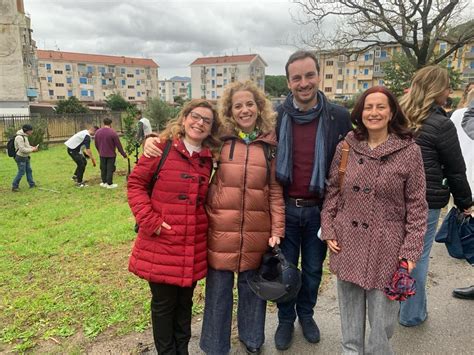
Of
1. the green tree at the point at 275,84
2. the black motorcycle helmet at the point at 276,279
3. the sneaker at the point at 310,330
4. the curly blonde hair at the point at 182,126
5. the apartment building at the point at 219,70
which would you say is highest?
the apartment building at the point at 219,70

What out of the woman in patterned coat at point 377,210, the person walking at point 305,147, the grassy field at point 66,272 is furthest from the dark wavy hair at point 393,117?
the grassy field at point 66,272

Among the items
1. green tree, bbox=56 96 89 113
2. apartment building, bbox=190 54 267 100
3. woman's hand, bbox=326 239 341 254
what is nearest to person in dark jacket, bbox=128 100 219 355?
woman's hand, bbox=326 239 341 254

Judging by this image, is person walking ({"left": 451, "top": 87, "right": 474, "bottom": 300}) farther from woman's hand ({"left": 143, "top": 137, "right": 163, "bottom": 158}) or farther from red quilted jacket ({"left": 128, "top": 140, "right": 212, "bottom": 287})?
woman's hand ({"left": 143, "top": 137, "right": 163, "bottom": 158})

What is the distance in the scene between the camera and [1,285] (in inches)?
160

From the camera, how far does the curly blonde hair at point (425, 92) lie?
2516 mm

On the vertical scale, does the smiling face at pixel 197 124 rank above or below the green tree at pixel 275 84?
below

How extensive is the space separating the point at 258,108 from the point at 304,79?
14.8 inches

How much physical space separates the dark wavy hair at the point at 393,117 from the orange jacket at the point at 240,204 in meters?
0.58

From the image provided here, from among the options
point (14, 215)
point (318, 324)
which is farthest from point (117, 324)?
point (14, 215)

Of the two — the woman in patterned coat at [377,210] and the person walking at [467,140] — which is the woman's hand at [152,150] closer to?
the woman in patterned coat at [377,210]

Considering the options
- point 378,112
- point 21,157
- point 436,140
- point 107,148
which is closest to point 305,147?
point 378,112

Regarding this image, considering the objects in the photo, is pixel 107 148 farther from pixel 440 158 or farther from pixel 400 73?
pixel 400 73

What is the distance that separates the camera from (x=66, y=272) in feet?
14.4

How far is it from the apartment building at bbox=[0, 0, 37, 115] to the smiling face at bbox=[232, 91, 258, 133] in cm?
3676
